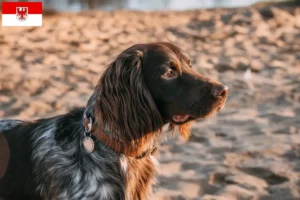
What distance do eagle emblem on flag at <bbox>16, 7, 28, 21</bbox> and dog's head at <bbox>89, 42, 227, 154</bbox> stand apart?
315 inches

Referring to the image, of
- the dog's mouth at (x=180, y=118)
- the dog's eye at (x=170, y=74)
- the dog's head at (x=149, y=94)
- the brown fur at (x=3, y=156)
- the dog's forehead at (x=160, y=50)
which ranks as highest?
the dog's forehead at (x=160, y=50)

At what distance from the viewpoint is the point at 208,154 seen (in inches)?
190

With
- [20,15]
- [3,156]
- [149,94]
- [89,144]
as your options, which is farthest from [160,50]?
[20,15]

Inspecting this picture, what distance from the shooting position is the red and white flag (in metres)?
10.6

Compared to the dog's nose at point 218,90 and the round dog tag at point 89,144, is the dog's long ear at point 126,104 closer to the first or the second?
the round dog tag at point 89,144

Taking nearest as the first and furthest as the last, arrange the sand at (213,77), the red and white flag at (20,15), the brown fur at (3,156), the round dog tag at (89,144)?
the round dog tag at (89,144)
the brown fur at (3,156)
the sand at (213,77)
the red and white flag at (20,15)

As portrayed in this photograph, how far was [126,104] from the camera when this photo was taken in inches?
118

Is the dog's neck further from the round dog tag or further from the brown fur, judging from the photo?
the brown fur

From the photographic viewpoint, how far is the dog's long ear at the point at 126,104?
2.97 metres

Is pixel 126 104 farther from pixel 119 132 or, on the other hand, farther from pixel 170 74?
pixel 170 74

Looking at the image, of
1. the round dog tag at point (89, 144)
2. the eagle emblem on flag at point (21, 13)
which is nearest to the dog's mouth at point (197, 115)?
the round dog tag at point (89, 144)

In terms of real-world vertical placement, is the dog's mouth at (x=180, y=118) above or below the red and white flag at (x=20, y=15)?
above

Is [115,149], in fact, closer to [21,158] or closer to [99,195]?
[99,195]

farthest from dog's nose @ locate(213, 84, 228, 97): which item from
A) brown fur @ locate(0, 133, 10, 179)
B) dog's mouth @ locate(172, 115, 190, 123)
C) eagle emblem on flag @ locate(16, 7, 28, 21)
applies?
eagle emblem on flag @ locate(16, 7, 28, 21)
